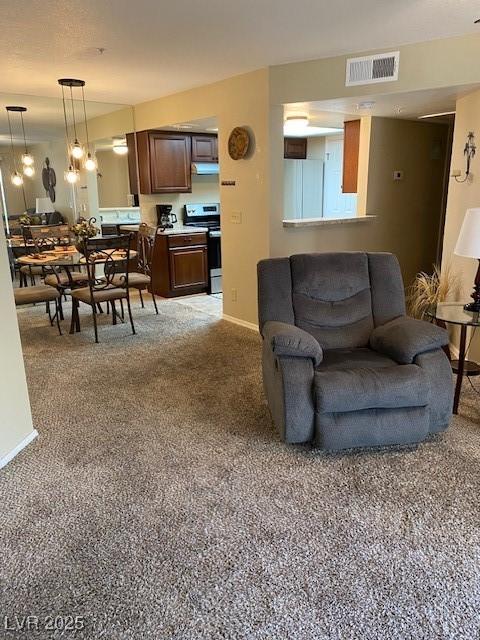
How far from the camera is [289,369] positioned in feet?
8.22

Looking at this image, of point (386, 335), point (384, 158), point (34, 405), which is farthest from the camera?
point (384, 158)

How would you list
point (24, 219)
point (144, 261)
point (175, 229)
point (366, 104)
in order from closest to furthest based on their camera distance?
point (366, 104), point (24, 219), point (144, 261), point (175, 229)

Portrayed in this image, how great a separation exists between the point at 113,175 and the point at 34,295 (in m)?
2.58

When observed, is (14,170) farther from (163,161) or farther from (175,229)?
(175,229)

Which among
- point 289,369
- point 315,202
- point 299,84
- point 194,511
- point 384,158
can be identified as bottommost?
point 194,511

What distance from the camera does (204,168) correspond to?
6512 mm

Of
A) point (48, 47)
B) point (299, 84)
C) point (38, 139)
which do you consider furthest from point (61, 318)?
point (299, 84)

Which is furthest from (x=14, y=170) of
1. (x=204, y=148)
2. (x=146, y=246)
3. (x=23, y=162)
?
(x=204, y=148)

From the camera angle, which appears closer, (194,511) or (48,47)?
(194,511)

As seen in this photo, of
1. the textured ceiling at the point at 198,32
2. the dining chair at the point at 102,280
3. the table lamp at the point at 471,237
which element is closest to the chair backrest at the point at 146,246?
the dining chair at the point at 102,280

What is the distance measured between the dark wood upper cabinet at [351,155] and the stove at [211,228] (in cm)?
191

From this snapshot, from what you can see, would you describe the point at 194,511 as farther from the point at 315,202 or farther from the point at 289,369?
the point at 315,202

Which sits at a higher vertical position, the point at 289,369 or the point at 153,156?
the point at 153,156

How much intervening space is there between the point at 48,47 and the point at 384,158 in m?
3.43
